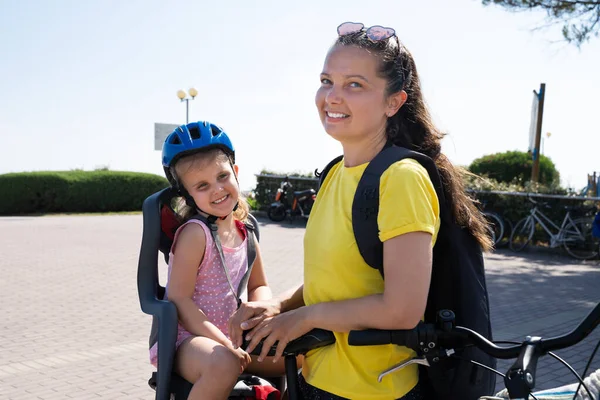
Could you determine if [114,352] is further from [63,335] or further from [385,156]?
[385,156]

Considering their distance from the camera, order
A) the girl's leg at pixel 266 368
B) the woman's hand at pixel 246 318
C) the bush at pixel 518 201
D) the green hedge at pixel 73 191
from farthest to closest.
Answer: the green hedge at pixel 73 191
the bush at pixel 518 201
the girl's leg at pixel 266 368
the woman's hand at pixel 246 318

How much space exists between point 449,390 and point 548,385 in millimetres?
3869

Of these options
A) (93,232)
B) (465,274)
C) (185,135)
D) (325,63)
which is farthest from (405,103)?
(93,232)

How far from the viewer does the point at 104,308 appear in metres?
8.29

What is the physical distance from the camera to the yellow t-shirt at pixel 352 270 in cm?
169

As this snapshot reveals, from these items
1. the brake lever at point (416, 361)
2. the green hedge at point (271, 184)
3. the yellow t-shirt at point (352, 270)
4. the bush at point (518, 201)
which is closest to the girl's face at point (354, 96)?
the yellow t-shirt at point (352, 270)

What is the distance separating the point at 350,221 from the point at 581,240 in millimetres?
13072

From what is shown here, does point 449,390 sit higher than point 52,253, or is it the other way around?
point 449,390

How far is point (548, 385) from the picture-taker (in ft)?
17.2

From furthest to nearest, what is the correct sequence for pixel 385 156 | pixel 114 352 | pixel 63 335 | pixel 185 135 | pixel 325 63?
1. pixel 63 335
2. pixel 114 352
3. pixel 185 135
4. pixel 325 63
5. pixel 385 156

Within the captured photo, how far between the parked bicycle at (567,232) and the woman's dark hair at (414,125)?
12.6 m

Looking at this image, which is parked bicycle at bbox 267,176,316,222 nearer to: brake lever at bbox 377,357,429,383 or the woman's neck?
the woman's neck

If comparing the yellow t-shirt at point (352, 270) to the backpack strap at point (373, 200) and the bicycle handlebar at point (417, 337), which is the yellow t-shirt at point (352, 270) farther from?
the bicycle handlebar at point (417, 337)

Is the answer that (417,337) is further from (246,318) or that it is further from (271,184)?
(271,184)
